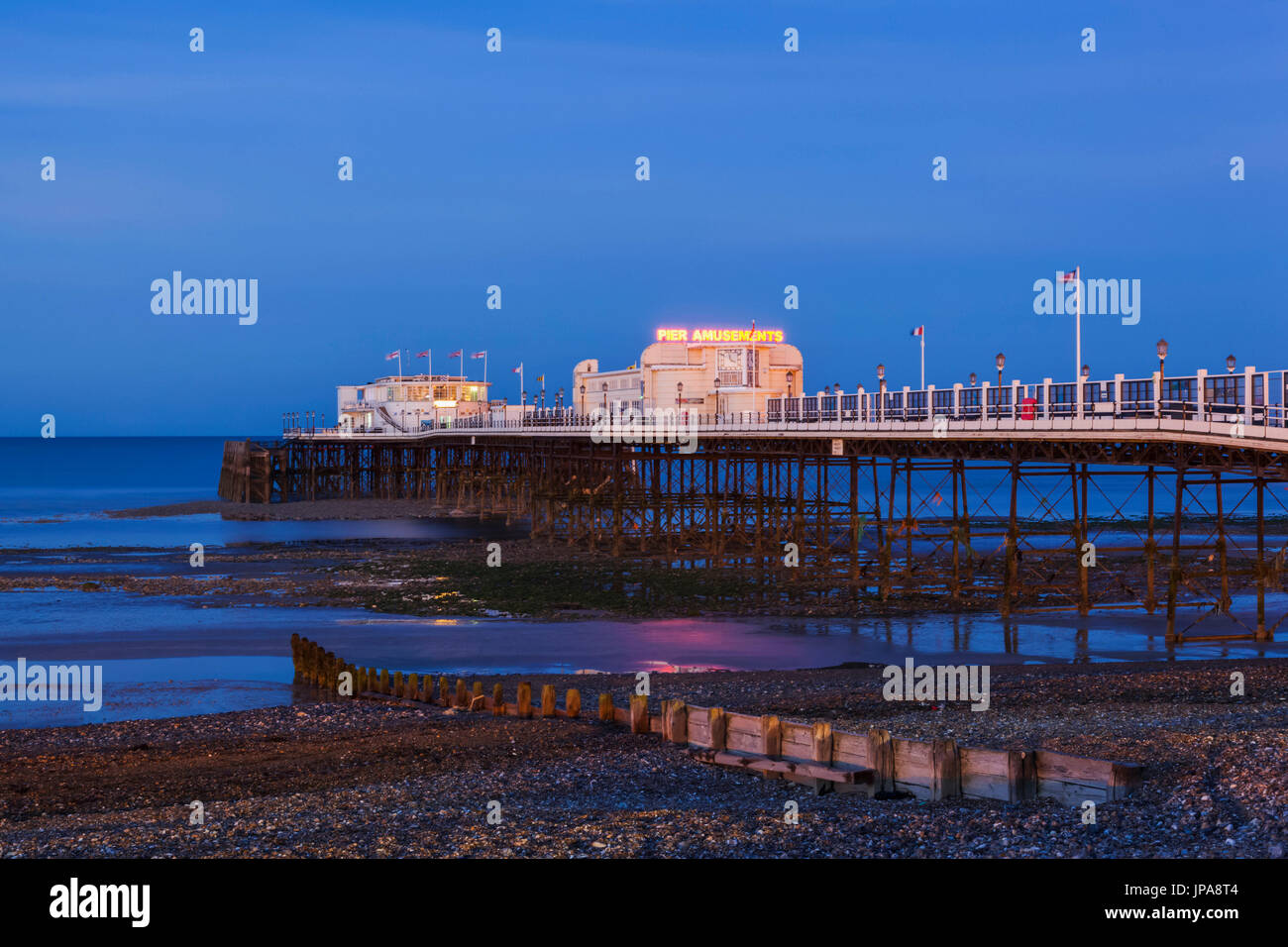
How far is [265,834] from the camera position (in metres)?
11.4

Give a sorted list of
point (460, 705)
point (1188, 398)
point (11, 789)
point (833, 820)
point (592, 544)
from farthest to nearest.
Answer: point (592, 544), point (1188, 398), point (460, 705), point (11, 789), point (833, 820)

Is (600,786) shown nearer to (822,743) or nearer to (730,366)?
(822,743)

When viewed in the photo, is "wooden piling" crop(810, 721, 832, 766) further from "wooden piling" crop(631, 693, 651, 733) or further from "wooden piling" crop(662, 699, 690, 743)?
"wooden piling" crop(631, 693, 651, 733)

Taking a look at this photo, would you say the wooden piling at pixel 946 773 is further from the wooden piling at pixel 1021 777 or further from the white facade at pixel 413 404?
the white facade at pixel 413 404

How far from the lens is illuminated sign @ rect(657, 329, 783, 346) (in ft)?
168

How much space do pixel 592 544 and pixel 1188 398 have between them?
27.0m

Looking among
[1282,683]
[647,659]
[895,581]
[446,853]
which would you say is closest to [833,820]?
[446,853]

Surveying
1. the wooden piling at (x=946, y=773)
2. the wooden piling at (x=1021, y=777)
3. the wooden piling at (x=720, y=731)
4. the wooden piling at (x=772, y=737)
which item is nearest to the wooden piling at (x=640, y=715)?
the wooden piling at (x=720, y=731)

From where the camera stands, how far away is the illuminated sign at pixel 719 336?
5119 cm

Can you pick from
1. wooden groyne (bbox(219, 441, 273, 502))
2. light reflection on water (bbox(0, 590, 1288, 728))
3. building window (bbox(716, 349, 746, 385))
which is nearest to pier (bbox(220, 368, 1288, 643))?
light reflection on water (bbox(0, 590, 1288, 728))

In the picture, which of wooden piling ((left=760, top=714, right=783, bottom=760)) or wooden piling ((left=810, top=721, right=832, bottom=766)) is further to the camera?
wooden piling ((left=760, top=714, right=783, bottom=760))

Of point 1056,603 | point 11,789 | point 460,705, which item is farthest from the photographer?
point 1056,603
